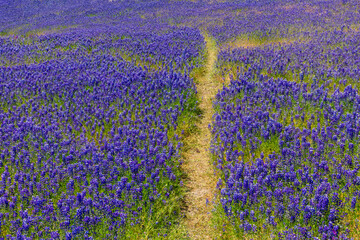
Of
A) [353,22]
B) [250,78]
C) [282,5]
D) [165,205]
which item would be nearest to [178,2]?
[282,5]

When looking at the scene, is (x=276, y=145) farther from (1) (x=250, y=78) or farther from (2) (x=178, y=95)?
(1) (x=250, y=78)

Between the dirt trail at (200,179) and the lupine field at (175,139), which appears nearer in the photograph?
the lupine field at (175,139)

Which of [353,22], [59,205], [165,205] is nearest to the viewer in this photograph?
[59,205]

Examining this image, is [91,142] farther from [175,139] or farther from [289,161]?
[289,161]

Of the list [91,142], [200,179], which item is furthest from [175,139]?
[91,142]

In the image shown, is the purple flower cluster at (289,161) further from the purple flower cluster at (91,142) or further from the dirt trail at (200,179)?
the purple flower cluster at (91,142)

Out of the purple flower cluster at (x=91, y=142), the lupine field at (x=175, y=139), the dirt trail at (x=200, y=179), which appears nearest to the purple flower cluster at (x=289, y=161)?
the lupine field at (x=175, y=139)
